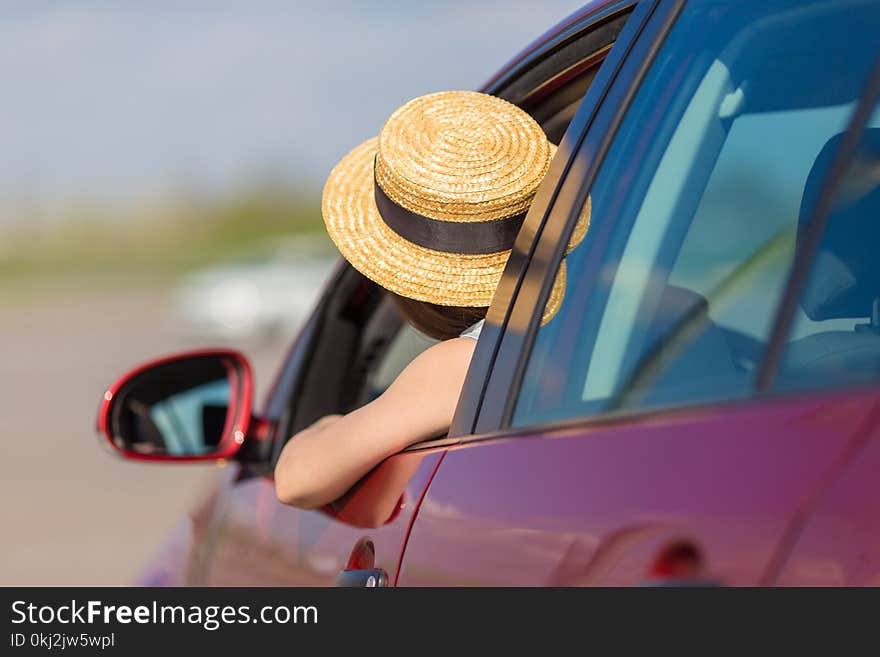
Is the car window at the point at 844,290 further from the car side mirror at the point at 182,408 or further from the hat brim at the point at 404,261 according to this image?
the car side mirror at the point at 182,408

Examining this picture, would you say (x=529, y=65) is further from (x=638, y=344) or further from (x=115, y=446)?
(x=115, y=446)

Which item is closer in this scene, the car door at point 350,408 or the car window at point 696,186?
the car window at point 696,186

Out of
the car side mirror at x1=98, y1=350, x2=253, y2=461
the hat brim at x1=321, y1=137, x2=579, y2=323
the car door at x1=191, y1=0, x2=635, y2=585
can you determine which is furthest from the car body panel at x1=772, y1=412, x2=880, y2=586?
the car side mirror at x1=98, y1=350, x2=253, y2=461

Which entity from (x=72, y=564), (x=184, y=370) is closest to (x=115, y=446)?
(x=184, y=370)

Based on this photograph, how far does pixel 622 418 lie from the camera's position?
154 cm

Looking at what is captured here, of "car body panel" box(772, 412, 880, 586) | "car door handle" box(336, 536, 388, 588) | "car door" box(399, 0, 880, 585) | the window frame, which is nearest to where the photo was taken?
"car body panel" box(772, 412, 880, 586)

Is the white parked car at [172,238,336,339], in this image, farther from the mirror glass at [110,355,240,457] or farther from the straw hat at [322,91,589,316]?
the straw hat at [322,91,589,316]

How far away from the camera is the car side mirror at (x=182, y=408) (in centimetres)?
309

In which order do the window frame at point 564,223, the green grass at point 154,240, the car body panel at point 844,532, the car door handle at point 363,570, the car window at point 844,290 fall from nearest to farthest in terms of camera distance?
the car body panel at point 844,532, the car window at point 844,290, the window frame at point 564,223, the car door handle at point 363,570, the green grass at point 154,240

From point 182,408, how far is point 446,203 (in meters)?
1.31

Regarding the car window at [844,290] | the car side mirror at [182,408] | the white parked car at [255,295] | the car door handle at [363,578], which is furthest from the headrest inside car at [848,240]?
the white parked car at [255,295]

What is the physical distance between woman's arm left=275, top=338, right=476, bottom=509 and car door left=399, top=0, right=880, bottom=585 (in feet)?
0.37

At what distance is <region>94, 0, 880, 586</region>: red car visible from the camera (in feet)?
4.12

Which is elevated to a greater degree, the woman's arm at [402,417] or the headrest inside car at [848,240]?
the headrest inside car at [848,240]
